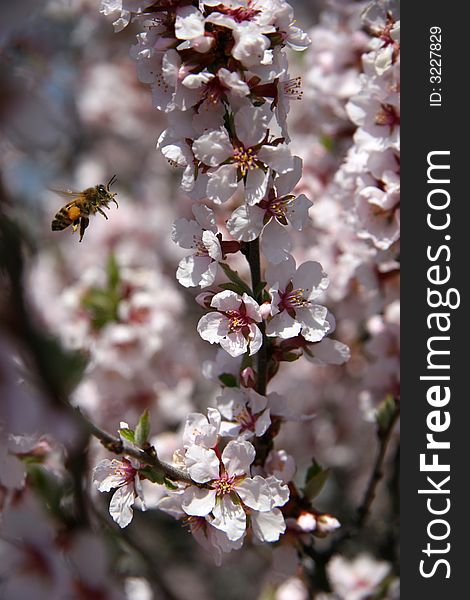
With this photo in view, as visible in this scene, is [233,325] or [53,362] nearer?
[53,362]

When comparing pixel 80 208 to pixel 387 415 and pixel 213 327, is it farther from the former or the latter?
pixel 387 415

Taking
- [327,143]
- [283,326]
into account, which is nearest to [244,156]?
[283,326]

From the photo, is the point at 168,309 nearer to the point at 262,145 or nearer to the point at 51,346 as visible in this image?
the point at 262,145

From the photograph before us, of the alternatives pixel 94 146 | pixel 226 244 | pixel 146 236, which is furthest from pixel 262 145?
pixel 94 146

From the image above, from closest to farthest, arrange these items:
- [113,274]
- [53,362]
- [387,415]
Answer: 1. [53,362]
2. [387,415]
3. [113,274]

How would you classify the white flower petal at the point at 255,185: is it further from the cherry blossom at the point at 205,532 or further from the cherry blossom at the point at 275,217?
the cherry blossom at the point at 205,532
